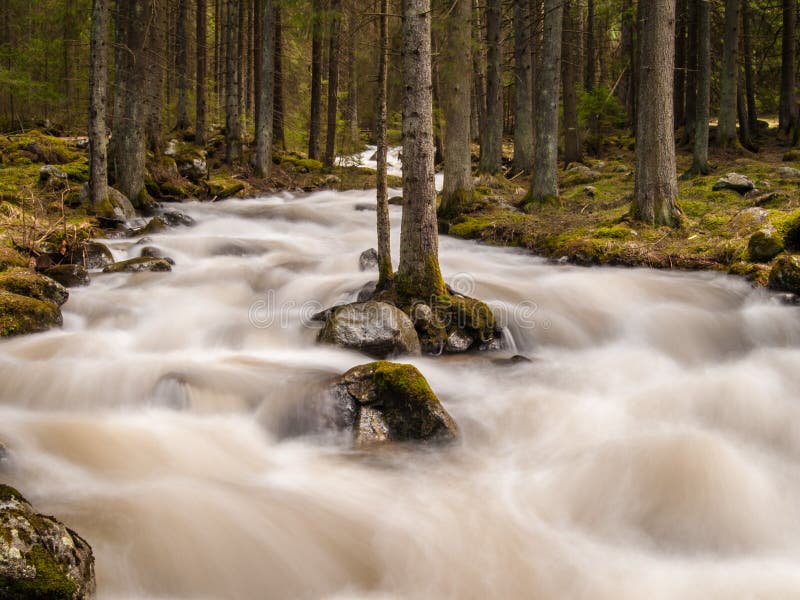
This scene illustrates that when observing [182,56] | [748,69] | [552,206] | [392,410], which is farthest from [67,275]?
[748,69]

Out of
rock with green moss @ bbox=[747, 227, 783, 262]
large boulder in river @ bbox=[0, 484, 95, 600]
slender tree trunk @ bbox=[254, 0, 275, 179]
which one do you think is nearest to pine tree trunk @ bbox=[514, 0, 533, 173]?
slender tree trunk @ bbox=[254, 0, 275, 179]

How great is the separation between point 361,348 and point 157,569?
3.67 metres

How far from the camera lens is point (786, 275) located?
7.84 m

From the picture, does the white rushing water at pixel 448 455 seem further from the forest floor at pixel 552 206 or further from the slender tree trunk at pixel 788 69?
the slender tree trunk at pixel 788 69

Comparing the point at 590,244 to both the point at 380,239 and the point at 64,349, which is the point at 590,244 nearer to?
the point at 380,239

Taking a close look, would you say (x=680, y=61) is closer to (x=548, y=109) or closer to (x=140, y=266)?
(x=548, y=109)

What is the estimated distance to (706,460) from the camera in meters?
4.79

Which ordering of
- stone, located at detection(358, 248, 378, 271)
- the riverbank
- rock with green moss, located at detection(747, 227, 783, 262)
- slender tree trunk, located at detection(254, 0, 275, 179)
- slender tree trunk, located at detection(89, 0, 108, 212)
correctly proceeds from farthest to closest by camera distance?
slender tree trunk, located at detection(254, 0, 275, 179) → slender tree trunk, located at detection(89, 0, 108, 212) → stone, located at detection(358, 248, 378, 271) → the riverbank → rock with green moss, located at detection(747, 227, 783, 262)

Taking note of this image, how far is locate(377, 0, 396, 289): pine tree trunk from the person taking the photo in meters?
7.05

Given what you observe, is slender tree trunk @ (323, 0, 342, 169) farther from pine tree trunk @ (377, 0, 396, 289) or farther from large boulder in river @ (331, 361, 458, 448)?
large boulder in river @ (331, 361, 458, 448)

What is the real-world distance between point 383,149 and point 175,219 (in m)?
7.76

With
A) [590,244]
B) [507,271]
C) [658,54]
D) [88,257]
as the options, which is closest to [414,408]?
[507,271]

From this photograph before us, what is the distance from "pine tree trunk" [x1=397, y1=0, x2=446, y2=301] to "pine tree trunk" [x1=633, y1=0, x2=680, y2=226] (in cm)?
505

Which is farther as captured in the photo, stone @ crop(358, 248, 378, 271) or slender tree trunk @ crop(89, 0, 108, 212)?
slender tree trunk @ crop(89, 0, 108, 212)
